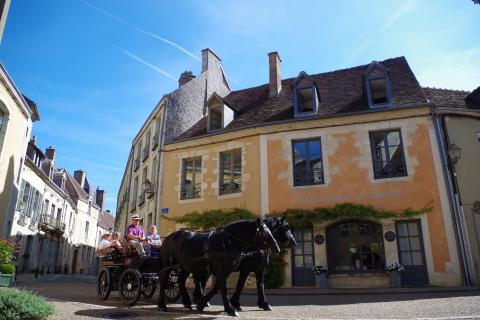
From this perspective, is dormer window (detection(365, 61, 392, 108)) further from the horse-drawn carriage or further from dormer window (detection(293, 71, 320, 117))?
the horse-drawn carriage

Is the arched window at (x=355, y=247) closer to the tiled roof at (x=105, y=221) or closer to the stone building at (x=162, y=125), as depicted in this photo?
the stone building at (x=162, y=125)

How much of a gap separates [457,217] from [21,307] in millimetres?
10473

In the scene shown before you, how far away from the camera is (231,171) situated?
13.4 m

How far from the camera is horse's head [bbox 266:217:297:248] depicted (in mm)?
6133

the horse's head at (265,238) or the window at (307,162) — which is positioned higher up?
the window at (307,162)

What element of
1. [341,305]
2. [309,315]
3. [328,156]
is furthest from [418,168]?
[309,315]

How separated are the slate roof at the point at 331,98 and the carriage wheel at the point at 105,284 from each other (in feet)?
23.5

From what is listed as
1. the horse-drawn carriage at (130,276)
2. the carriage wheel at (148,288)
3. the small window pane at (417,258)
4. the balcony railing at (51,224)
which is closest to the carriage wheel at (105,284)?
the horse-drawn carriage at (130,276)

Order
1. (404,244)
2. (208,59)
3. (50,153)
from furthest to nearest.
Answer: (50,153), (208,59), (404,244)

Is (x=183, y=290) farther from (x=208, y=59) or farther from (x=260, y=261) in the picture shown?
(x=208, y=59)

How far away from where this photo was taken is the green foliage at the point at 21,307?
14.0 ft

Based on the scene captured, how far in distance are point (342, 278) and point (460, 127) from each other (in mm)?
5782

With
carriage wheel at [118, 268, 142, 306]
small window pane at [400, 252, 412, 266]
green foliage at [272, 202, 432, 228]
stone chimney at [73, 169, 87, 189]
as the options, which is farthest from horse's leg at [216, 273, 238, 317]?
stone chimney at [73, 169, 87, 189]

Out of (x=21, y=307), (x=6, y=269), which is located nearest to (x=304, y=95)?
(x=6, y=269)
